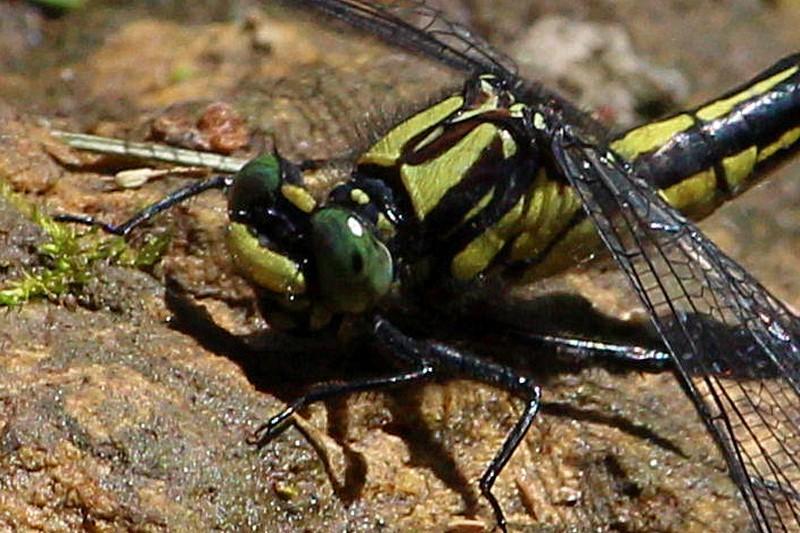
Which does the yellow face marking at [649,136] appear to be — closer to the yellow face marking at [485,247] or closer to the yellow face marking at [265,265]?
the yellow face marking at [485,247]

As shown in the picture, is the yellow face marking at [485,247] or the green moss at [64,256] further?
the yellow face marking at [485,247]

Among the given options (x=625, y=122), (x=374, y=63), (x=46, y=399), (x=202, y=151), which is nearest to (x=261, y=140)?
(x=202, y=151)

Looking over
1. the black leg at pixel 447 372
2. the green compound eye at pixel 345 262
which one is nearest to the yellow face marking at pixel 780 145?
the black leg at pixel 447 372

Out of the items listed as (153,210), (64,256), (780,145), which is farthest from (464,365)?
(780,145)

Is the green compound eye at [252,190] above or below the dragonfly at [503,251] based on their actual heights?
below

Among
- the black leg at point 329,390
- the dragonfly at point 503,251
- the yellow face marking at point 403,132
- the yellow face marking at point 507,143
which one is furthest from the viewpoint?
the yellow face marking at point 507,143

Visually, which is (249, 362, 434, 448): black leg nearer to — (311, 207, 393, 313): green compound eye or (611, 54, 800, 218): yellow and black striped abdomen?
(311, 207, 393, 313): green compound eye

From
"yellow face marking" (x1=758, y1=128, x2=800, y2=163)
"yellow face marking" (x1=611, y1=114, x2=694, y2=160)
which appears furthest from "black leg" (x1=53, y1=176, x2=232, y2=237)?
"yellow face marking" (x1=758, y1=128, x2=800, y2=163)

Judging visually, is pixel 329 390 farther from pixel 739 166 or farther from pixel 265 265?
pixel 739 166
